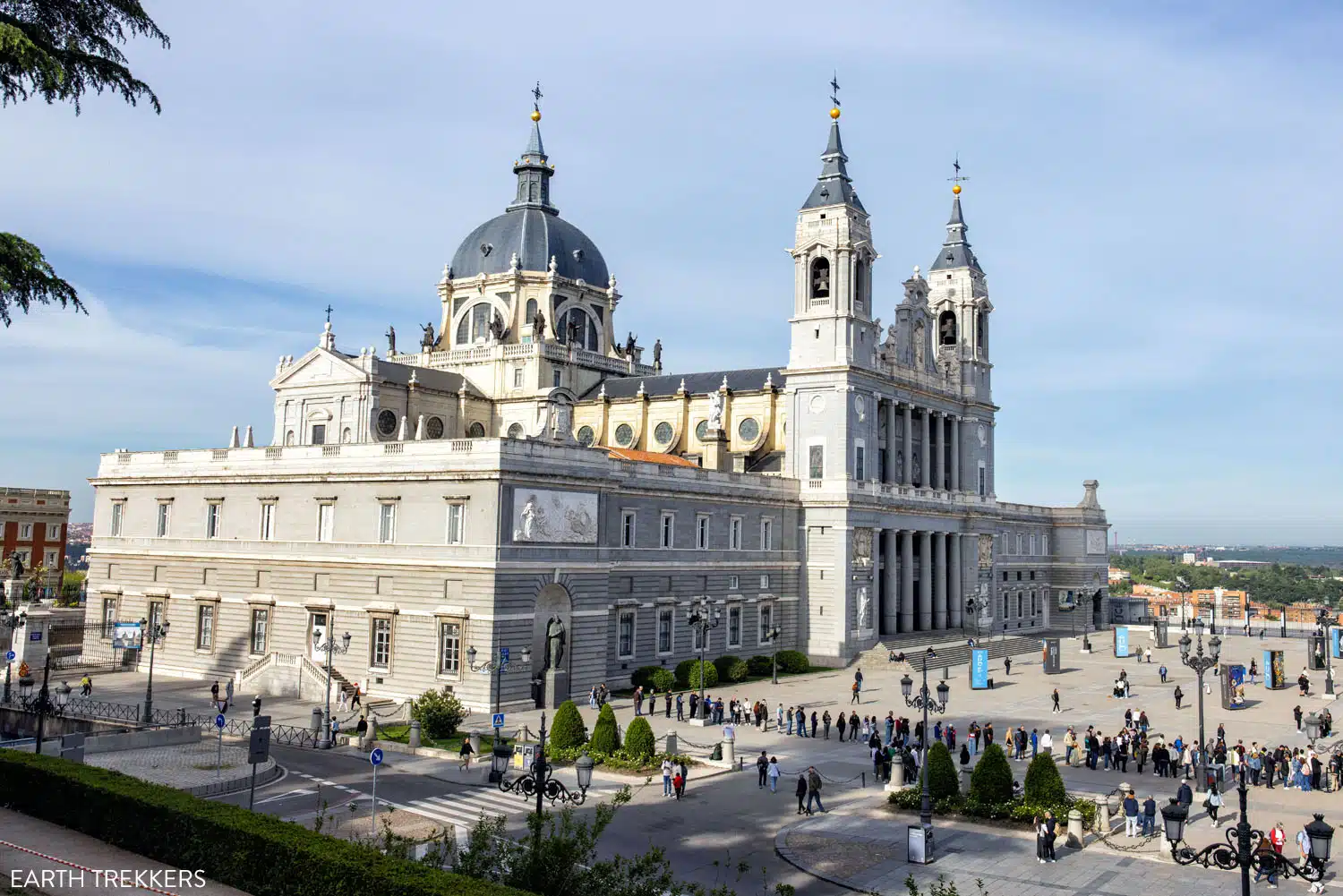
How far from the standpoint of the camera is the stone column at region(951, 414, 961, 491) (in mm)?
82375

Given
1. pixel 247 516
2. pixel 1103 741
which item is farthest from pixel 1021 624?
pixel 247 516

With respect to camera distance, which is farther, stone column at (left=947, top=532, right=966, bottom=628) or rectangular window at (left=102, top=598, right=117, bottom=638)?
stone column at (left=947, top=532, right=966, bottom=628)

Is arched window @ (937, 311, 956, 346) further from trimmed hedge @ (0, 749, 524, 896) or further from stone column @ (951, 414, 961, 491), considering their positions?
trimmed hedge @ (0, 749, 524, 896)

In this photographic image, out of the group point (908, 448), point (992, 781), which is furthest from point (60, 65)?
point (908, 448)

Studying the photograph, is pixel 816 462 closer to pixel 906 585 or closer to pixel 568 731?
pixel 906 585

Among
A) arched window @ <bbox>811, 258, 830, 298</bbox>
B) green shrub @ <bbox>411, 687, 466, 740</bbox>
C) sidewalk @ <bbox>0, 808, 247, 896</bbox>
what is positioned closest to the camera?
sidewalk @ <bbox>0, 808, 247, 896</bbox>

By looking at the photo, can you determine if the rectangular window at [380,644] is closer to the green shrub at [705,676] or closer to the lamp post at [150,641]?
the lamp post at [150,641]

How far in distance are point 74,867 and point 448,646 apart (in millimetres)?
26431

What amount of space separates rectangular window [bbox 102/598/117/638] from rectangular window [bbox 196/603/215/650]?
6650mm

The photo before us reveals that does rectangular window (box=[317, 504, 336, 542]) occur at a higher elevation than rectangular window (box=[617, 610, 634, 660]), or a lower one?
higher

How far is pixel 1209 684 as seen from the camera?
6181 cm

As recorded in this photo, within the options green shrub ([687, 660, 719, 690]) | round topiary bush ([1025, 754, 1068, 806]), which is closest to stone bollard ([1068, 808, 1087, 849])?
round topiary bush ([1025, 754, 1068, 806])

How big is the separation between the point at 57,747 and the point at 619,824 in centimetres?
1757

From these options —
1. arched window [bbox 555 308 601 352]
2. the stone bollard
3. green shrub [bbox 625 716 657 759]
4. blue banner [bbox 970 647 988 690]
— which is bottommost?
the stone bollard
